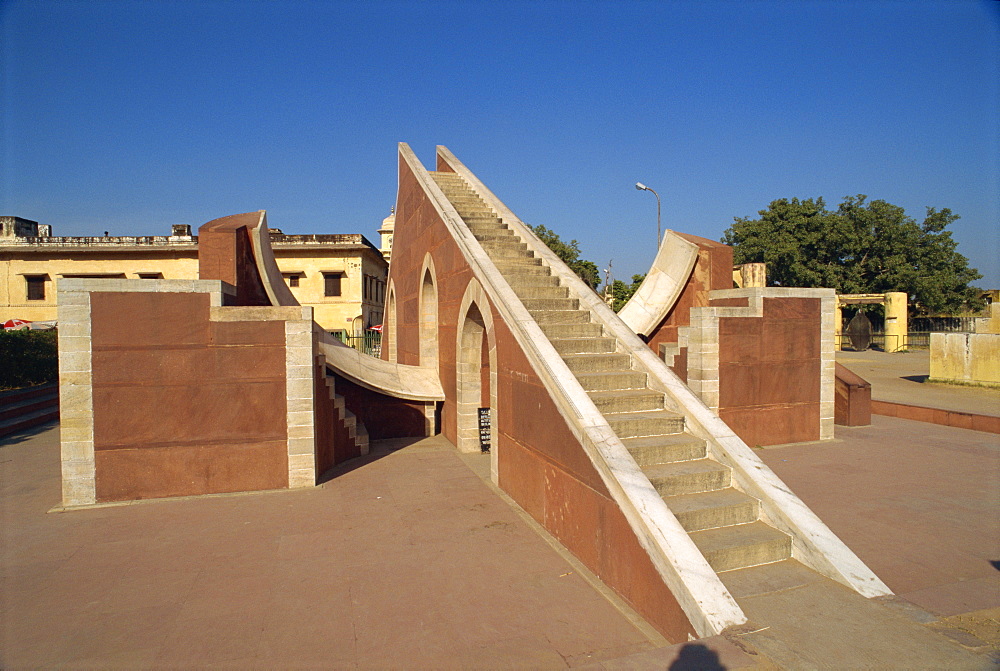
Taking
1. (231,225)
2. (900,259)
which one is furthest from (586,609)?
(900,259)

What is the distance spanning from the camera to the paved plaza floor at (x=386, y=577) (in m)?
3.70

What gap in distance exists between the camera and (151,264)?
100 ft

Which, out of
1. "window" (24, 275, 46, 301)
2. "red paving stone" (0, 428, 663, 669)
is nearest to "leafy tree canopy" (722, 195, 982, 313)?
"red paving stone" (0, 428, 663, 669)

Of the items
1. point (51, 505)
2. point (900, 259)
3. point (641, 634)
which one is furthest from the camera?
point (900, 259)

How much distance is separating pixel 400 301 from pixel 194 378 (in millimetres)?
7572

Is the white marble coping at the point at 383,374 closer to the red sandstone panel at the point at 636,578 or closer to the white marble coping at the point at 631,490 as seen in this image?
the white marble coping at the point at 631,490

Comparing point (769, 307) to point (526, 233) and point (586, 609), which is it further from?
point (586, 609)

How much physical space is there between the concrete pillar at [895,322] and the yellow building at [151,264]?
2800 cm

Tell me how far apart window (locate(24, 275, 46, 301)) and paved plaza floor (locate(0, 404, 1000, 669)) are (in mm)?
28610

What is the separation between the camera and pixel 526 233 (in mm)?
10242

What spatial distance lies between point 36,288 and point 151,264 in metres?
6.02

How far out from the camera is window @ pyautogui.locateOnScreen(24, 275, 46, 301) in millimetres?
30266

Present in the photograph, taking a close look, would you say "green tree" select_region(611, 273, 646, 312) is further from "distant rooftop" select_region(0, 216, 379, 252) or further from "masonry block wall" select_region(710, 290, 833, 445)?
"masonry block wall" select_region(710, 290, 833, 445)

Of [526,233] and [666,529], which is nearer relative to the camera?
[666,529]
